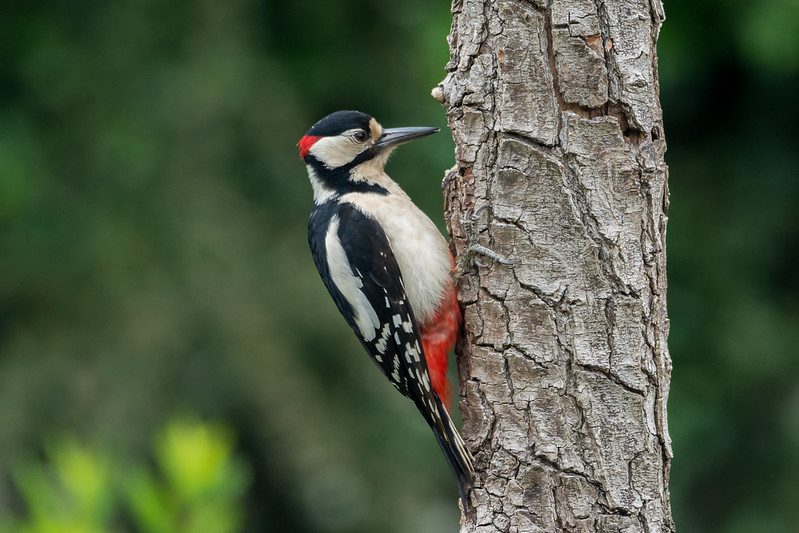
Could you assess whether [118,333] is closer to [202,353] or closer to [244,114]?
[202,353]

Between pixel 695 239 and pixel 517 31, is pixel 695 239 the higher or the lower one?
the higher one

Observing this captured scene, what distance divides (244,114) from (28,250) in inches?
52.3

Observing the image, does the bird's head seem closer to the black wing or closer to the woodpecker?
the woodpecker

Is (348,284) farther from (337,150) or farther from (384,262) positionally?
(337,150)

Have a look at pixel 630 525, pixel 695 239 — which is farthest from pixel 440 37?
pixel 630 525

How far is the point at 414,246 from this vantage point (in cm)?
363

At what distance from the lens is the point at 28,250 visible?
5.64m

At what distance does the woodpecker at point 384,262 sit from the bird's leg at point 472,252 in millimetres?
134

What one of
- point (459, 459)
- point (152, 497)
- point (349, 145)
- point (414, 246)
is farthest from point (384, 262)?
point (152, 497)

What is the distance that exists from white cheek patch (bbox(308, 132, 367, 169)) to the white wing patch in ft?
0.83

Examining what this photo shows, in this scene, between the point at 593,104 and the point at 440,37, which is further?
the point at 440,37

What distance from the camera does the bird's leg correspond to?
311 cm

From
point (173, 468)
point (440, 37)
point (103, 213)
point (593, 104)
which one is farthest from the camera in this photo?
point (103, 213)

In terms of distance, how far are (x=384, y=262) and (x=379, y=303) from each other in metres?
0.13
